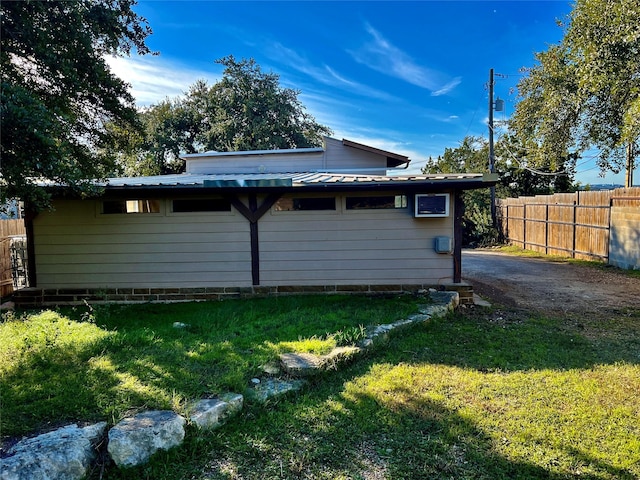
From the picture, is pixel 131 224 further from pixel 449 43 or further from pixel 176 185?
pixel 449 43

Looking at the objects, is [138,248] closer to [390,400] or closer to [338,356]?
[338,356]

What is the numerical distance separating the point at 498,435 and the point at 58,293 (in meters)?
7.21

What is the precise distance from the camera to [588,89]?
8430mm

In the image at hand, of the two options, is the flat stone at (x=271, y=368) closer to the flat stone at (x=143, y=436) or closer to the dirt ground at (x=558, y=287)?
the flat stone at (x=143, y=436)

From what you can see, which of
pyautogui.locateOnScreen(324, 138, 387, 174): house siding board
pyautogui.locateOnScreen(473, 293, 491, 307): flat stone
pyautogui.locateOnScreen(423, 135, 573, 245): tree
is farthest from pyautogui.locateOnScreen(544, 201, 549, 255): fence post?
pyautogui.locateOnScreen(473, 293, 491, 307): flat stone

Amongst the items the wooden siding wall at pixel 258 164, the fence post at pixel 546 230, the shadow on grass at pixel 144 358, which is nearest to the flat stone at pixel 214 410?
the shadow on grass at pixel 144 358

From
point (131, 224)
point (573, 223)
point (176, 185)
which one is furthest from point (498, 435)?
point (573, 223)

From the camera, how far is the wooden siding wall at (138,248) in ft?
21.0

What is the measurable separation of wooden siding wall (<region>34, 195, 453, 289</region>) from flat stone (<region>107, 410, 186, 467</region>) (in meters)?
4.09

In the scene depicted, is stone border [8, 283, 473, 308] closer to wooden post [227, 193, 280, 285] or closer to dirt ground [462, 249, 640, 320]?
wooden post [227, 193, 280, 285]

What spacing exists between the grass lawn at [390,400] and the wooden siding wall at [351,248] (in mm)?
A: 1692

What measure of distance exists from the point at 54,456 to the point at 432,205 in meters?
5.48

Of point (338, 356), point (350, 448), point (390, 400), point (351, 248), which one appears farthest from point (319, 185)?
point (350, 448)

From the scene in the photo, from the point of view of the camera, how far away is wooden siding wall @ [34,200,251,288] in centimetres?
639
